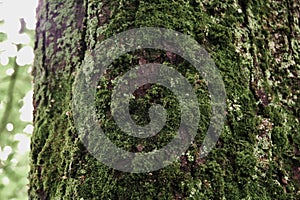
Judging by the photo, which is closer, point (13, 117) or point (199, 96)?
point (199, 96)

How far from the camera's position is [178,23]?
4.21ft

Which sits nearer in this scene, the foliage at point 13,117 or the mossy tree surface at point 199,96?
the mossy tree surface at point 199,96

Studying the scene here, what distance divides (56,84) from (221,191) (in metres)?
0.71

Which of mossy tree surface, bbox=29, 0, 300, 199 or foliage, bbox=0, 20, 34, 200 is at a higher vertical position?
mossy tree surface, bbox=29, 0, 300, 199

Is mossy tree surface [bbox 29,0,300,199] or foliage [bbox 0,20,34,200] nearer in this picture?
mossy tree surface [bbox 29,0,300,199]

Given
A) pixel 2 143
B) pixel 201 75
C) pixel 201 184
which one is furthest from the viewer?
pixel 2 143

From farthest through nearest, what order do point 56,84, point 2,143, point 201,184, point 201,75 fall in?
1. point 2,143
2. point 56,84
3. point 201,75
4. point 201,184

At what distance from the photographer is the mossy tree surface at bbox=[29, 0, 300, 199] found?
1.14 metres

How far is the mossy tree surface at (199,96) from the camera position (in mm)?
1136

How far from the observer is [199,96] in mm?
1213

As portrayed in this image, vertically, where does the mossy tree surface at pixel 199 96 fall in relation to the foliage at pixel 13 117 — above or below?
above

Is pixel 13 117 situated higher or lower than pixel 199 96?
lower

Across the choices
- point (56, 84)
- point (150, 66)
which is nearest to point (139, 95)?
point (150, 66)

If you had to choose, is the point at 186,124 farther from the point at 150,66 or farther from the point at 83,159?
the point at 83,159
